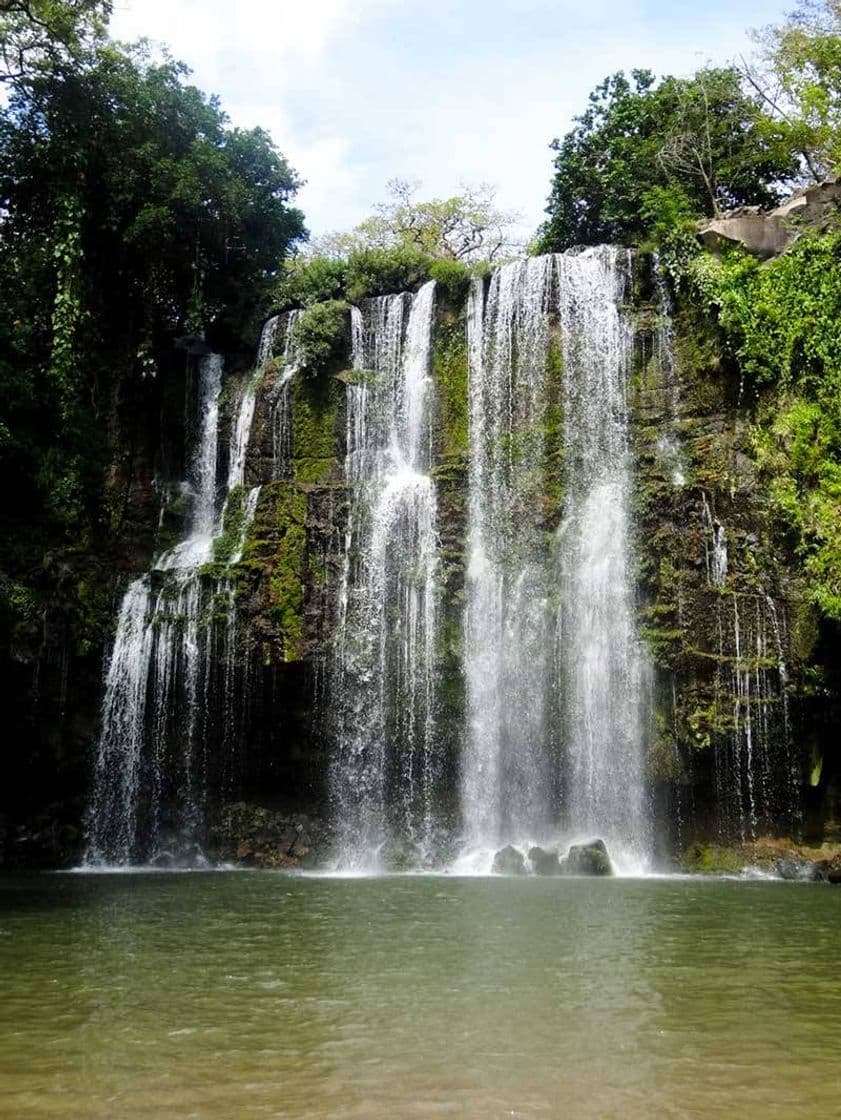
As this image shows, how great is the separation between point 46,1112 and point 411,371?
19684 millimetres

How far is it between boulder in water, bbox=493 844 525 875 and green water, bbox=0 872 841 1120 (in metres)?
5.14

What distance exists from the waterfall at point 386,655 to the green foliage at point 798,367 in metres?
6.74

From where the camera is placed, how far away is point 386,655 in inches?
762

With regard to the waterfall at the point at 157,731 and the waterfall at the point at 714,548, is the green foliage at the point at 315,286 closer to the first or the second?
the waterfall at the point at 157,731

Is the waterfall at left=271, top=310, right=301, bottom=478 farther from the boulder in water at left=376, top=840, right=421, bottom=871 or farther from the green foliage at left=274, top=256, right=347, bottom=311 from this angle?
the boulder in water at left=376, top=840, right=421, bottom=871

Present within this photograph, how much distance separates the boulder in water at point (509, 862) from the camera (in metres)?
16.3

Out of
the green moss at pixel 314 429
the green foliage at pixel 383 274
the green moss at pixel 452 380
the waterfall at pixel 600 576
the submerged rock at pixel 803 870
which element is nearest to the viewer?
the submerged rock at pixel 803 870

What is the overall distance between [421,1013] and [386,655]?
1328 centimetres

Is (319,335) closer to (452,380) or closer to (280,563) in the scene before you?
(452,380)

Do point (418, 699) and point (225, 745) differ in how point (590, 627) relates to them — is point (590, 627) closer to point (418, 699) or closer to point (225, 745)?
point (418, 699)

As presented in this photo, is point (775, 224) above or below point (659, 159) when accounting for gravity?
below

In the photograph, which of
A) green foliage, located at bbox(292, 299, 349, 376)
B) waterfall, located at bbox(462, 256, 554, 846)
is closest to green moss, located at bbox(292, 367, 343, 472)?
green foliage, located at bbox(292, 299, 349, 376)

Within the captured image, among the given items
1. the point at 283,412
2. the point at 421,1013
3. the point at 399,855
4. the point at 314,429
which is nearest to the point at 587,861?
the point at 399,855

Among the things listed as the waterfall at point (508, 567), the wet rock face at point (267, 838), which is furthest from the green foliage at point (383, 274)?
the wet rock face at point (267, 838)
